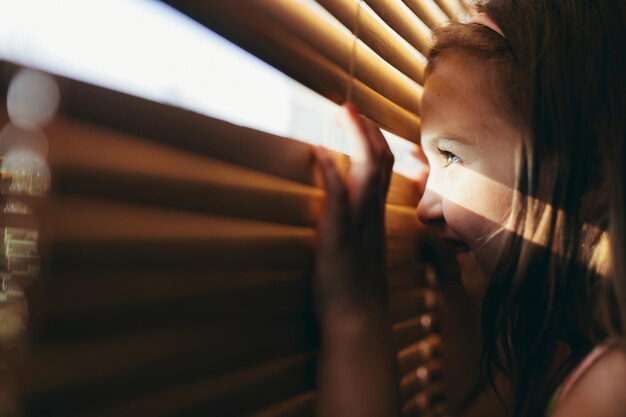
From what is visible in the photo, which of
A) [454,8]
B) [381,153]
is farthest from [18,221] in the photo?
[454,8]

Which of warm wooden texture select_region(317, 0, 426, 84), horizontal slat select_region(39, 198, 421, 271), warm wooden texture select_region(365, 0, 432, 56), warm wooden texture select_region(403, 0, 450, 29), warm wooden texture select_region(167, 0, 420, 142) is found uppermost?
warm wooden texture select_region(403, 0, 450, 29)

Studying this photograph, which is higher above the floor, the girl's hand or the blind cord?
the blind cord

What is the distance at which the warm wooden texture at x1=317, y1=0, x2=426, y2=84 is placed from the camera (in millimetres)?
827

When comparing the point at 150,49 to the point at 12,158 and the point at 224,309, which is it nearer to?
the point at 12,158

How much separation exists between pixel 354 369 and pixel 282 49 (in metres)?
0.54

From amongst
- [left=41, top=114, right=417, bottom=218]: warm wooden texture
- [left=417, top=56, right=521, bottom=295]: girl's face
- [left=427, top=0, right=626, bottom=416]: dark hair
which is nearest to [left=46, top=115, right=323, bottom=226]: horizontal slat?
[left=41, top=114, right=417, bottom=218]: warm wooden texture

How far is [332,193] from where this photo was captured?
32.8 inches

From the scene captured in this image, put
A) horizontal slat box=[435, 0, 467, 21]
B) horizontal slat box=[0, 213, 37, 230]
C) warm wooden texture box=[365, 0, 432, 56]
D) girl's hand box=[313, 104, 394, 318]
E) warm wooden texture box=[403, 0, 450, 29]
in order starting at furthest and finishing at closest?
horizontal slat box=[435, 0, 467, 21] < warm wooden texture box=[403, 0, 450, 29] < warm wooden texture box=[365, 0, 432, 56] < girl's hand box=[313, 104, 394, 318] < horizontal slat box=[0, 213, 37, 230]

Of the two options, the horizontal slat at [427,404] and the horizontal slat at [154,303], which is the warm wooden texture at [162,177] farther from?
the horizontal slat at [427,404]

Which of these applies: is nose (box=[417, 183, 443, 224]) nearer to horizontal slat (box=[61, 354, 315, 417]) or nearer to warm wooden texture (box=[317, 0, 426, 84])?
warm wooden texture (box=[317, 0, 426, 84])

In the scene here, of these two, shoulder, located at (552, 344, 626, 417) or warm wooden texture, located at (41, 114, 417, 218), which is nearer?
warm wooden texture, located at (41, 114, 417, 218)

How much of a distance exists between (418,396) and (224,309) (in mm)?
807

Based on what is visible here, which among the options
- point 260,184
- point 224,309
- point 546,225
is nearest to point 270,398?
point 224,309

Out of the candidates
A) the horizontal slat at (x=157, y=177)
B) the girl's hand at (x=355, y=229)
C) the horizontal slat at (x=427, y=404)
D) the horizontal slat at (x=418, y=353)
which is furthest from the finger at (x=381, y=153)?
the horizontal slat at (x=427, y=404)
